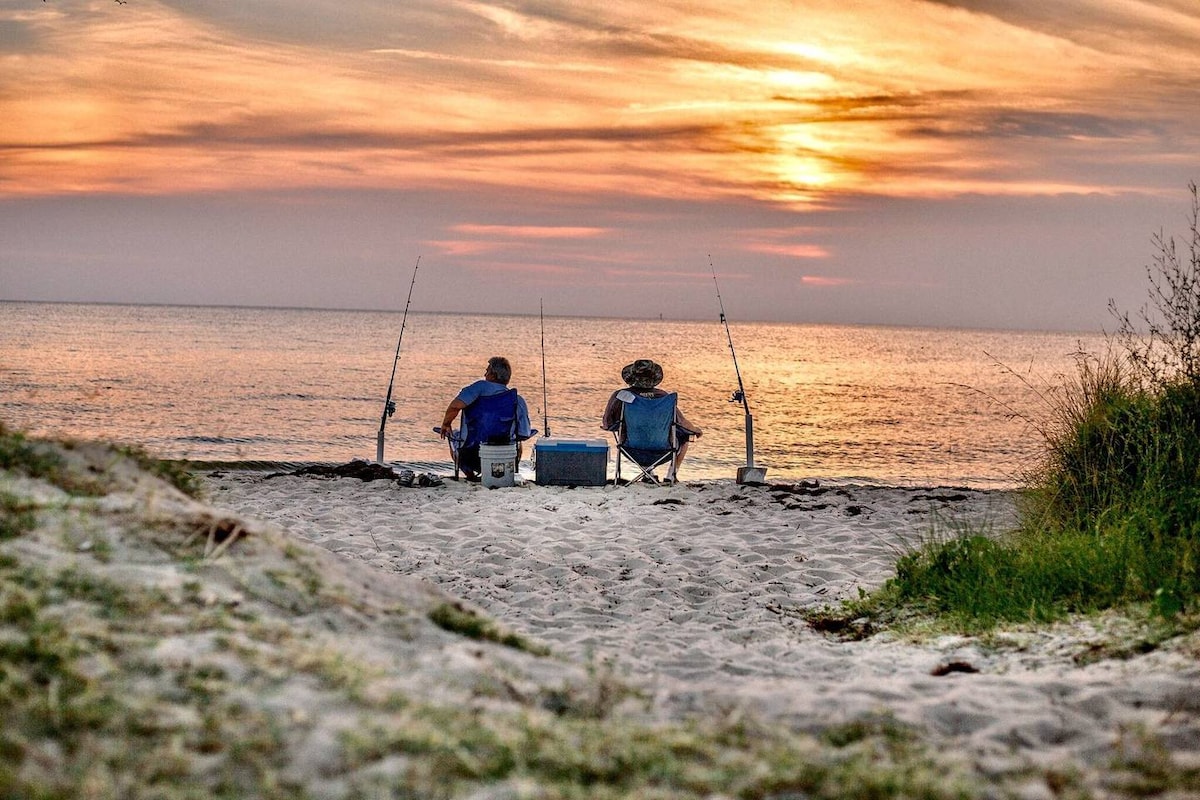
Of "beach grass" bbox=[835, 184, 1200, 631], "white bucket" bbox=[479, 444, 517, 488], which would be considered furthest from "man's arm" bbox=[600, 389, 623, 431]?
"beach grass" bbox=[835, 184, 1200, 631]

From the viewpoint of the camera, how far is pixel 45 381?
31.2 metres

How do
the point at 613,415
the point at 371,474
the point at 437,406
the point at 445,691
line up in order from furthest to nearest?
1. the point at 437,406
2. the point at 613,415
3. the point at 371,474
4. the point at 445,691

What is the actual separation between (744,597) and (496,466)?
4.86 m

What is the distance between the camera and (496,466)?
10844 mm

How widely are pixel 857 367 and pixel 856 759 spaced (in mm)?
56297

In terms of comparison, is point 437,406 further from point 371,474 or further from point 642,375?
point 371,474

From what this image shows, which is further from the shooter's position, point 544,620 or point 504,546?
point 504,546

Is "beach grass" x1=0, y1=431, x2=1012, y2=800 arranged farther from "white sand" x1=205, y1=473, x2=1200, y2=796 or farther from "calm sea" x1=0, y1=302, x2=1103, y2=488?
"calm sea" x1=0, y1=302, x2=1103, y2=488

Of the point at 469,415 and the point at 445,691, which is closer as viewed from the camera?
the point at 445,691

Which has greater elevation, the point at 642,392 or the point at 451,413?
the point at 642,392

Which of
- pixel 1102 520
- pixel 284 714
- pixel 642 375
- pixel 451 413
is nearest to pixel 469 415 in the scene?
pixel 451 413

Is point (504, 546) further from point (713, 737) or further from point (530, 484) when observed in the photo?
point (713, 737)

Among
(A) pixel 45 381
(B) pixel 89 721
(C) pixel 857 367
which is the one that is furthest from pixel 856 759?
(C) pixel 857 367

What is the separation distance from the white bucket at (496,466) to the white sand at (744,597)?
26 cm
